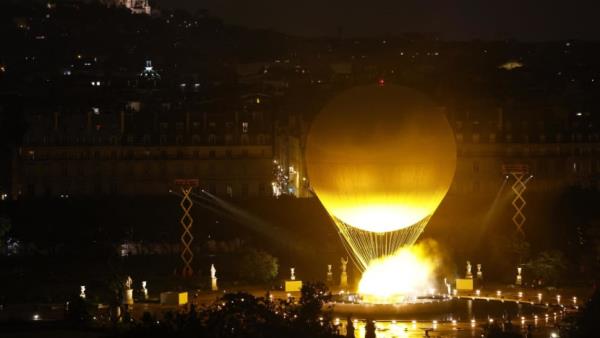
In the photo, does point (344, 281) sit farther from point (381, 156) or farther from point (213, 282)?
point (381, 156)

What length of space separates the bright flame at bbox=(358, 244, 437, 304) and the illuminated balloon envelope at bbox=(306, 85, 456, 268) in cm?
222

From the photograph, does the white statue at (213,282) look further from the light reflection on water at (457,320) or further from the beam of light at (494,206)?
the beam of light at (494,206)

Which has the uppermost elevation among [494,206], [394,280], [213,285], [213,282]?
[494,206]

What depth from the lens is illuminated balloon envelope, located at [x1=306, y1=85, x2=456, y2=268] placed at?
164 ft

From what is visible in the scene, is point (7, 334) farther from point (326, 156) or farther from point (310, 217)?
point (310, 217)

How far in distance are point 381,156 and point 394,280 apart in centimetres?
558

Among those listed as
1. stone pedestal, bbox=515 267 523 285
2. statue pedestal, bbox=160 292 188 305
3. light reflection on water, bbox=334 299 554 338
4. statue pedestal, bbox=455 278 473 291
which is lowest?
light reflection on water, bbox=334 299 554 338

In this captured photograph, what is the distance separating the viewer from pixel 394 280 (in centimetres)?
5372

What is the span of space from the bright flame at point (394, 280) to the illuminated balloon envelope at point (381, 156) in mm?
2222

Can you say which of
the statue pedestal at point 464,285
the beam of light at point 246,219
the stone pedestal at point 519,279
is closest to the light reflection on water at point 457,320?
the statue pedestal at point 464,285

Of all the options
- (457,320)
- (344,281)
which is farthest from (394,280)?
(457,320)

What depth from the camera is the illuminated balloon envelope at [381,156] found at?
4984 centimetres

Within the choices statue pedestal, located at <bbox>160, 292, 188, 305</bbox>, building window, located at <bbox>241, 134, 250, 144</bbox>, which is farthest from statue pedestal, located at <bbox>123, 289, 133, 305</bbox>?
building window, located at <bbox>241, 134, 250, 144</bbox>

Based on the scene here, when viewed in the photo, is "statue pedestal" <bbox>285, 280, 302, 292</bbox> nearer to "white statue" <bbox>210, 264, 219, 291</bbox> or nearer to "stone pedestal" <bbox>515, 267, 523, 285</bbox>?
"white statue" <bbox>210, 264, 219, 291</bbox>
